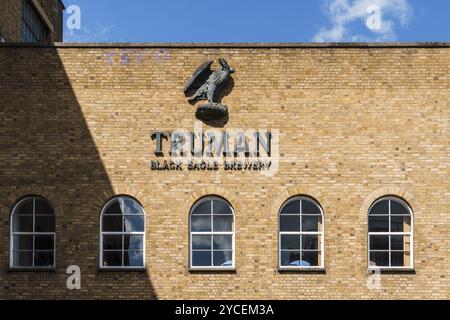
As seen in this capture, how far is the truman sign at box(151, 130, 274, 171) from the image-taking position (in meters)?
16.1

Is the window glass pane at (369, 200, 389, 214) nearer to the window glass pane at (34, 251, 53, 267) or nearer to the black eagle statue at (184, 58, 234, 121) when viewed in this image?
the black eagle statue at (184, 58, 234, 121)

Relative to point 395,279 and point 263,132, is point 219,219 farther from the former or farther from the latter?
point 395,279

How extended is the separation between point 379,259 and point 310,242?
174cm

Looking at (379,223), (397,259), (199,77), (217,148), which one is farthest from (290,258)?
(199,77)

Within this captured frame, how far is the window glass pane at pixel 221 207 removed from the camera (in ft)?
52.7

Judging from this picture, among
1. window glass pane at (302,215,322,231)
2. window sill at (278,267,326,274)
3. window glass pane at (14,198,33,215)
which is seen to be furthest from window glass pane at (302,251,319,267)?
window glass pane at (14,198,33,215)

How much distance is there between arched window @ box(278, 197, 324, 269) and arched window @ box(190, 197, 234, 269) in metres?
1.29

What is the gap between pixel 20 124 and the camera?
16094 mm

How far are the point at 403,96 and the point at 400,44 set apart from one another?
1.32 metres

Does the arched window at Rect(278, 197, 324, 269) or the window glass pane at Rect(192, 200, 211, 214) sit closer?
the arched window at Rect(278, 197, 324, 269)

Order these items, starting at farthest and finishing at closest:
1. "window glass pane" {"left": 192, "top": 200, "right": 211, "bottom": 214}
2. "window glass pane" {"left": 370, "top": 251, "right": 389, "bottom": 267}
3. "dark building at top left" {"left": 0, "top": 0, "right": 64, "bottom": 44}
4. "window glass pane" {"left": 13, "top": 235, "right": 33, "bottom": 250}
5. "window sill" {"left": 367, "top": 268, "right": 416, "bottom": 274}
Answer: "dark building at top left" {"left": 0, "top": 0, "right": 64, "bottom": 44} < "window glass pane" {"left": 192, "top": 200, "right": 211, "bottom": 214} < "window glass pane" {"left": 13, "top": 235, "right": 33, "bottom": 250} < "window glass pane" {"left": 370, "top": 251, "right": 389, "bottom": 267} < "window sill" {"left": 367, "top": 268, "right": 416, "bottom": 274}

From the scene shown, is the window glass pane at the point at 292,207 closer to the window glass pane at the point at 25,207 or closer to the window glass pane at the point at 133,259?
the window glass pane at the point at 133,259

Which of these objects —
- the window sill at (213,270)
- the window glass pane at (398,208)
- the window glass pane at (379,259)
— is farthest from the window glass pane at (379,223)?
the window sill at (213,270)

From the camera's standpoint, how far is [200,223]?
16.1 meters
